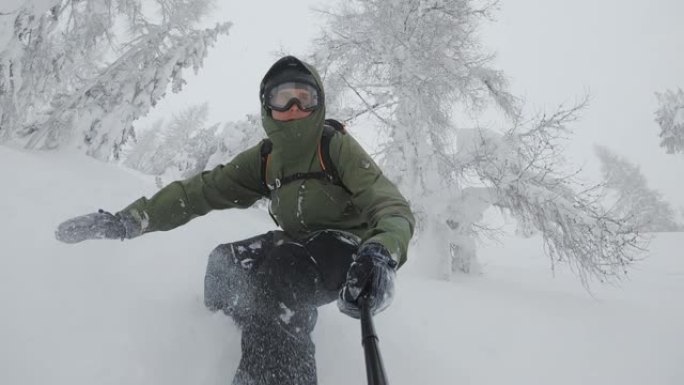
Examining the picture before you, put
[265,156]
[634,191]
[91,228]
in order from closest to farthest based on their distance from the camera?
[91,228] < [265,156] < [634,191]

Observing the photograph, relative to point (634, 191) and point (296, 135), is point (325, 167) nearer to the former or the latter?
point (296, 135)

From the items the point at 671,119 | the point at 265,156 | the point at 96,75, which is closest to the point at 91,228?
the point at 265,156

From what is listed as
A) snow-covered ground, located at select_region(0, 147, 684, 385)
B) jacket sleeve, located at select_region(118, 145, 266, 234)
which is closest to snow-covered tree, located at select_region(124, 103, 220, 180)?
snow-covered ground, located at select_region(0, 147, 684, 385)

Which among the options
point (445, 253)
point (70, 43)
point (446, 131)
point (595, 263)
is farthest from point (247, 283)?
point (70, 43)

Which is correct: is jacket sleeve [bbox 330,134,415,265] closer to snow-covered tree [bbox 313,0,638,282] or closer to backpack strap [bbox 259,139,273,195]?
backpack strap [bbox 259,139,273,195]

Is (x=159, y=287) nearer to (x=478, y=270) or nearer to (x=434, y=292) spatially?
(x=434, y=292)

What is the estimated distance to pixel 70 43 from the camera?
892 centimetres

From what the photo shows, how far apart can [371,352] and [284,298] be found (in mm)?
830

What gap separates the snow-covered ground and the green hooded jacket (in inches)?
22.1

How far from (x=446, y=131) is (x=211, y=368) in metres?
7.63

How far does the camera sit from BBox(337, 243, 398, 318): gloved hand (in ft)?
5.57

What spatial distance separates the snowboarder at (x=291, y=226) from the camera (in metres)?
2.02

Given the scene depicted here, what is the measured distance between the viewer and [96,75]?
9.71 meters

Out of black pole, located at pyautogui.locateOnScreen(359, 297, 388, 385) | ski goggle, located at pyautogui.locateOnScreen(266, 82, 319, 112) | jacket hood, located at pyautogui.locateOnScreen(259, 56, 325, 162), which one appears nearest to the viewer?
black pole, located at pyautogui.locateOnScreen(359, 297, 388, 385)
